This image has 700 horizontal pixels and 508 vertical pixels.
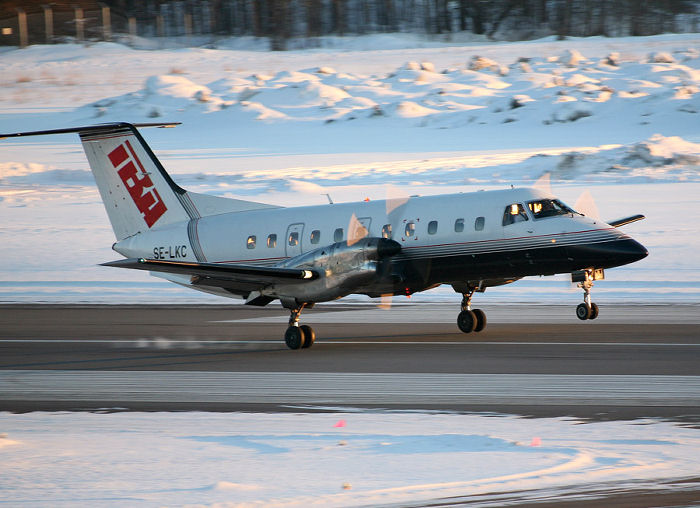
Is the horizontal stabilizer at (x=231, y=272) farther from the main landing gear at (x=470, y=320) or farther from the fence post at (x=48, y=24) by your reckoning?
the fence post at (x=48, y=24)

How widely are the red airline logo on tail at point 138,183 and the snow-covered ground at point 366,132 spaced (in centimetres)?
753

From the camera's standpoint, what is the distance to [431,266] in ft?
71.8

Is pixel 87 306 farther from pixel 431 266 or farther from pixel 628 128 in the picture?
pixel 628 128

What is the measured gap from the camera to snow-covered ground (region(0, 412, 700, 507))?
381 inches

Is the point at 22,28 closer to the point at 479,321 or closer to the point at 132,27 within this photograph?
the point at 132,27

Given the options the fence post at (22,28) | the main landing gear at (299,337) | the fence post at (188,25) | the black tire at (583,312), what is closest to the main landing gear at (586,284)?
the black tire at (583,312)

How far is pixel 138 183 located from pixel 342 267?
7533mm

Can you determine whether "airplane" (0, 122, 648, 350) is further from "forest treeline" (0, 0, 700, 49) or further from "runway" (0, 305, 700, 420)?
"forest treeline" (0, 0, 700, 49)

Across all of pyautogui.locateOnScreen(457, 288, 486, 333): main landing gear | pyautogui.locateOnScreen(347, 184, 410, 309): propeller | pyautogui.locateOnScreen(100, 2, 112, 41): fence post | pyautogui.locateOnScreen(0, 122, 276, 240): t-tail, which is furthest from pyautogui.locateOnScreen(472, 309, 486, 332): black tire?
pyautogui.locateOnScreen(100, 2, 112, 41): fence post

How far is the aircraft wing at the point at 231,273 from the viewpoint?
20.6 m

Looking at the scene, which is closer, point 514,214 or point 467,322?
point 514,214

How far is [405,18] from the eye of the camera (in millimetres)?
106688

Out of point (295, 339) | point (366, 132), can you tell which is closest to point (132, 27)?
point (366, 132)

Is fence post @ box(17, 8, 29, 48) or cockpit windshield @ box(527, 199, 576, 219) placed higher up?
fence post @ box(17, 8, 29, 48)
